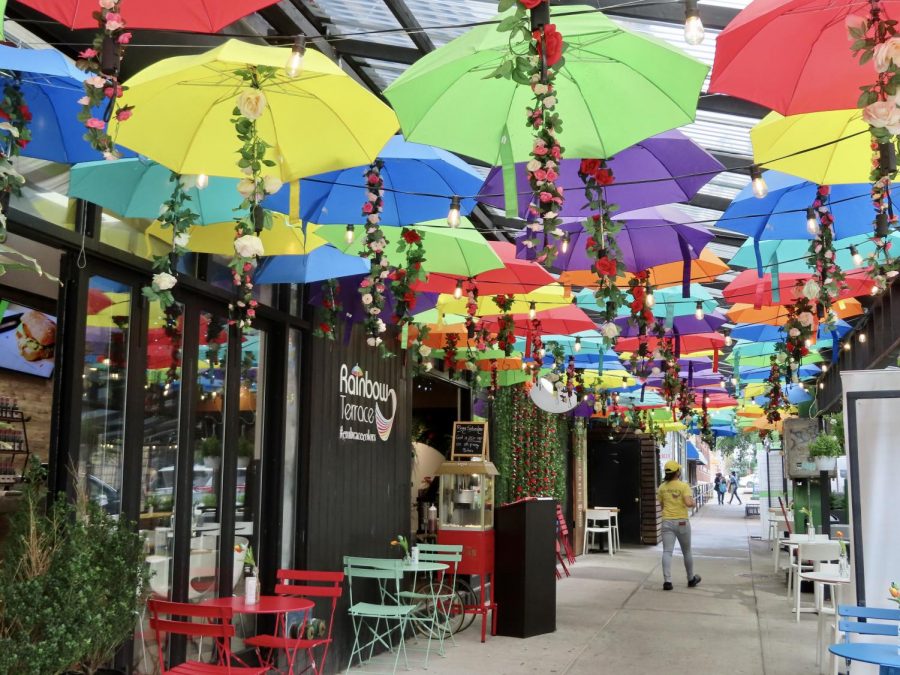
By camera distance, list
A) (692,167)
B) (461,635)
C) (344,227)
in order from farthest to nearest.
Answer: (461,635) < (344,227) < (692,167)

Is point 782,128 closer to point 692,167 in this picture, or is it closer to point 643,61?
point 692,167

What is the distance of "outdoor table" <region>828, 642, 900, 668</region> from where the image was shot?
4.03 metres

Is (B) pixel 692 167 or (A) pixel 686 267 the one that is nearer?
(B) pixel 692 167

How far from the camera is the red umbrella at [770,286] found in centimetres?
677

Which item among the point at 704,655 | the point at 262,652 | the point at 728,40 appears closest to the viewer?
the point at 728,40

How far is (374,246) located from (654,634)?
218 inches

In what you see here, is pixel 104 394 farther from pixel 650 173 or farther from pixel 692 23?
pixel 692 23

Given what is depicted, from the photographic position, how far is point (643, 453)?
63.3 ft

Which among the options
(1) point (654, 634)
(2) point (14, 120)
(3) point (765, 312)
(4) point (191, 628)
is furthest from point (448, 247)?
(1) point (654, 634)

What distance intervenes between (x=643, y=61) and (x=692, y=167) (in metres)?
1.16

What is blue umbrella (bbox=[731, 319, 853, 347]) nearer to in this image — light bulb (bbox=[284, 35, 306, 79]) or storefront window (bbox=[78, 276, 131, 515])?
storefront window (bbox=[78, 276, 131, 515])

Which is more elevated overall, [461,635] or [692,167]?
[692,167]

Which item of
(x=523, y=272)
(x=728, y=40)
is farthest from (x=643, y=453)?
(x=728, y=40)

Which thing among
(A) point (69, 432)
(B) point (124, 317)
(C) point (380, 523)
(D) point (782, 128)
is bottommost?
(C) point (380, 523)
